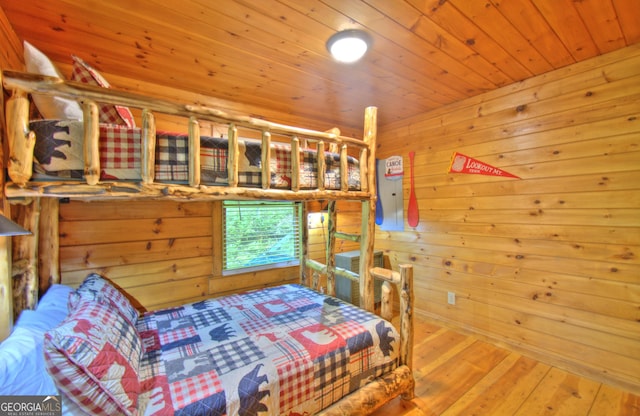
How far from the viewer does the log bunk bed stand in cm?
98

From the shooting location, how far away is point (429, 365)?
2.20 metres

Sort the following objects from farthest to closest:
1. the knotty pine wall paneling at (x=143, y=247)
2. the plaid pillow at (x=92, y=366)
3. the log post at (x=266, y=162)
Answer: the knotty pine wall paneling at (x=143, y=247) → the log post at (x=266, y=162) → the plaid pillow at (x=92, y=366)

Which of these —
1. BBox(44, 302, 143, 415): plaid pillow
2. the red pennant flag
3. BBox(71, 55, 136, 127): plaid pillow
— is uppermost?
BBox(71, 55, 136, 127): plaid pillow

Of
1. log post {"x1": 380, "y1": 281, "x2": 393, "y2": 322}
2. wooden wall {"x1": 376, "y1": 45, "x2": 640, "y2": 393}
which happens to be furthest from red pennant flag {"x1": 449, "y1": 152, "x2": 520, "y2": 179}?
log post {"x1": 380, "y1": 281, "x2": 393, "y2": 322}

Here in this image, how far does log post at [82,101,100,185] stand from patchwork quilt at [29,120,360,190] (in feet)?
0.17

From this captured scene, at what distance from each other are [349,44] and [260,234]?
1.87 meters

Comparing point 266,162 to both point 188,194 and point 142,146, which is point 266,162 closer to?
point 188,194

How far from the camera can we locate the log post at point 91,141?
105 cm

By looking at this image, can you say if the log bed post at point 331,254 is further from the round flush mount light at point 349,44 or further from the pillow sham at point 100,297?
the pillow sham at point 100,297

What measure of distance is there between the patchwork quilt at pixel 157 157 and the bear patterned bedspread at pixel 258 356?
35.2 inches

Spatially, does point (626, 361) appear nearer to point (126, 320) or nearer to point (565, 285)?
point (565, 285)

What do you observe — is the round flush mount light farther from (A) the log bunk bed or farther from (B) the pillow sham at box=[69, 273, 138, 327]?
(B) the pillow sham at box=[69, 273, 138, 327]

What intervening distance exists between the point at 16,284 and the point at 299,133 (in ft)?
5.58

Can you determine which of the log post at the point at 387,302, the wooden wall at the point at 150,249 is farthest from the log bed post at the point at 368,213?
the wooden wall at the point at 150,249
